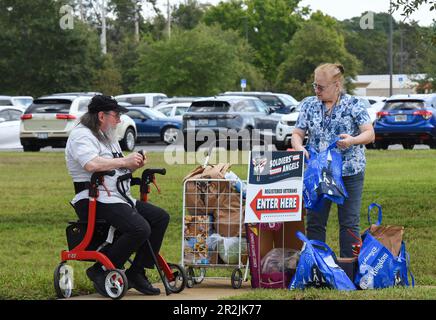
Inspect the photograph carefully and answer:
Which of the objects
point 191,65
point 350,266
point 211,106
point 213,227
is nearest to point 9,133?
point 211,106

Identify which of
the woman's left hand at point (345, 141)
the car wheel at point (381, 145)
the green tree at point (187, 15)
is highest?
the green tree at point (187, 15)

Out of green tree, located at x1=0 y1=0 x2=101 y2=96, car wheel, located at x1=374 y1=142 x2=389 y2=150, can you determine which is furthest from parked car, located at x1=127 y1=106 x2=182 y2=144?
green tree, located at x1=0 y1=0 x2=101 y2=96

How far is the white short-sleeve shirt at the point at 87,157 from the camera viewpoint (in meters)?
8.61

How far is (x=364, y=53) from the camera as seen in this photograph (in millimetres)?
126188

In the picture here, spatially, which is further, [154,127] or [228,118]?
[154,127]

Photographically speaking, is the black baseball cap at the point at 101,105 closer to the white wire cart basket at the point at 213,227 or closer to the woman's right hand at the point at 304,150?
the white wire cart basket at the point at 213,227

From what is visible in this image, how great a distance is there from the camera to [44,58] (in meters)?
59.9

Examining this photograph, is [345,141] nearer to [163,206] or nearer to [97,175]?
[97,175]

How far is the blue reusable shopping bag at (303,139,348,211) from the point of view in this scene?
347 inches

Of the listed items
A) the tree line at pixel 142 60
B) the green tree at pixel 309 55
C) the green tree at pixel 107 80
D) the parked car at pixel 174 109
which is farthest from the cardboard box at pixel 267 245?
the green tree at pixel 309 55

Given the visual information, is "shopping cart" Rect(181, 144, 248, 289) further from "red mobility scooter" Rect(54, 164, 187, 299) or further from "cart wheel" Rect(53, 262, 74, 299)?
"cart wheel" Rect(53, 262, 74, 299)

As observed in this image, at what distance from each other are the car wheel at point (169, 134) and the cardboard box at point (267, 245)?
2526cm

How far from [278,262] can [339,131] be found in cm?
116

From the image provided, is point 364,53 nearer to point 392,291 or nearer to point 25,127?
point 25,127
